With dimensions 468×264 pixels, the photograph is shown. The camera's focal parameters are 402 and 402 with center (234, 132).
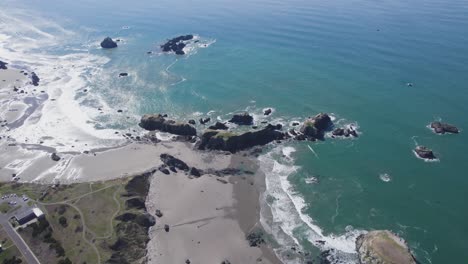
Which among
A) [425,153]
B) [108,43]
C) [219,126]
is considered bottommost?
[425,153]

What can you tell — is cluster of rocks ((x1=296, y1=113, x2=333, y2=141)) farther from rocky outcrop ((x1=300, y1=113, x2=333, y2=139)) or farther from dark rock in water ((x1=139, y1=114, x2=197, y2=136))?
dark rock in water ((x1=139, y1=114, x2=197, y2=136))

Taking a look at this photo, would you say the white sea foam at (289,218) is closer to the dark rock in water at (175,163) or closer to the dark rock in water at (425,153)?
the dark rock in water at (175,163)

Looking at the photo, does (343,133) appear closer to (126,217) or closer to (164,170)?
(164,170)

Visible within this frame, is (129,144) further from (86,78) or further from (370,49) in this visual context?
(370,49)

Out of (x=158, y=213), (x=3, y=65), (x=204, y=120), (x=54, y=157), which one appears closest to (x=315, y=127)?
(x=204, y=120)

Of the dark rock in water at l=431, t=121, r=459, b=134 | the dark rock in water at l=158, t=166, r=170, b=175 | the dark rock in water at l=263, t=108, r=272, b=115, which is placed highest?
the dark rock in water at l=431, t=121, r=459, b=134

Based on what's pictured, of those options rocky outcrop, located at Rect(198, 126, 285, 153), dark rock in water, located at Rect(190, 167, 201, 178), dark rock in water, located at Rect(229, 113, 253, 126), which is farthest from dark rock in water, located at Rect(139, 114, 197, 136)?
dark rock in water, located at Rect(190, 167, 201, 178)

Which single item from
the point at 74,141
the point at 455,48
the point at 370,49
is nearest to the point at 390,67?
the point at 370,49
